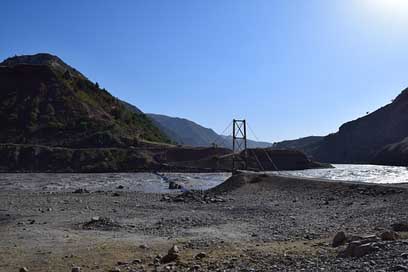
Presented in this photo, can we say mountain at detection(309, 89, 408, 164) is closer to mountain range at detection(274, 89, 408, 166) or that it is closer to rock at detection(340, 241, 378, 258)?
mountain range at detection(274, 89, 408, 166)

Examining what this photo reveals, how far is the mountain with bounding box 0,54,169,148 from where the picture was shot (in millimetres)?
109062

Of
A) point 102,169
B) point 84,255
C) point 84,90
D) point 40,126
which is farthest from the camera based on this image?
point 84,90

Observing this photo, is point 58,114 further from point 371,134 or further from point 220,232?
point 371,134

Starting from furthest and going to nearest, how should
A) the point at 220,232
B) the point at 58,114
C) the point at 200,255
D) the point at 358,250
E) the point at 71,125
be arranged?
the point at 58,114 < the point at 71,125 < the point at 220,232 < the point at 200,255 < the point at 358,250

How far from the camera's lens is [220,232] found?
17391 millimetres

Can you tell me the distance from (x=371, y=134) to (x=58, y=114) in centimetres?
11731

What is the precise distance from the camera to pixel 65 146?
346 ft

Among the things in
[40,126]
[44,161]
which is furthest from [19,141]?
[44,161]

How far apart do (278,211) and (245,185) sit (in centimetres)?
1401

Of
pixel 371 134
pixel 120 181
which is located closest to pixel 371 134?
pixel 371 134

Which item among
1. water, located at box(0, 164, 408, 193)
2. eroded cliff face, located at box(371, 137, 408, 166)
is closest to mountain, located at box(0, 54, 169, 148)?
water, located at box(0, 164, 408, 193)

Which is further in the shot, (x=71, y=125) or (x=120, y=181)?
(x=71, y=125)

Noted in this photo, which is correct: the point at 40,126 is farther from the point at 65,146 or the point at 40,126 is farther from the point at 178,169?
the point at 178,169

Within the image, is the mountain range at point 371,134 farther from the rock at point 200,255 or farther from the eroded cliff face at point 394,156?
the rock at point 200,255
